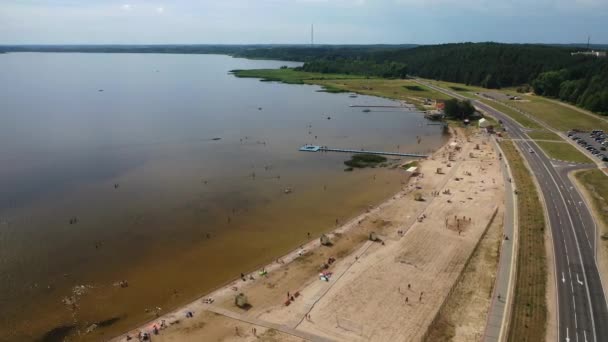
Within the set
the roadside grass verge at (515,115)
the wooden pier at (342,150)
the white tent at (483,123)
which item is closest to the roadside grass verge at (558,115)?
the roadside grass verge at (515,115)

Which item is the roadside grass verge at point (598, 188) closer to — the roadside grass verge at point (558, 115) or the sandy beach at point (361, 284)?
the sandy beach at point (361, 284)

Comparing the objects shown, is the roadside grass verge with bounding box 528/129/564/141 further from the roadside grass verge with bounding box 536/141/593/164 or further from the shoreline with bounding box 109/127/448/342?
the shoreline with bounding box 109/127/448/342

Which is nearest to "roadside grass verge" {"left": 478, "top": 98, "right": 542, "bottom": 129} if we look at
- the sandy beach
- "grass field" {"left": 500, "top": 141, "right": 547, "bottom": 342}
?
"grass field" {"left": 500, "top": 141, "right": 547, "bottom": 342}

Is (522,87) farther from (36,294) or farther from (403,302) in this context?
(36,294)

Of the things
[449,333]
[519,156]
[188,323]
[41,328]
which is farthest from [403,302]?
[519,156]

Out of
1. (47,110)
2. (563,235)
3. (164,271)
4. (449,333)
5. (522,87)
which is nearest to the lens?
(449,333)
